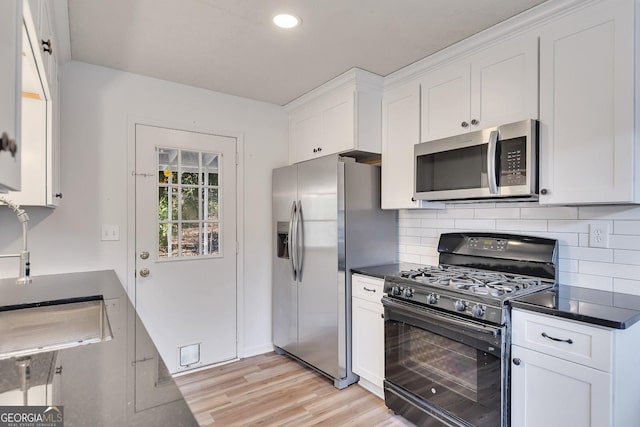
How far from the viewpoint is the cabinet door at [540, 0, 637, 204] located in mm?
1604

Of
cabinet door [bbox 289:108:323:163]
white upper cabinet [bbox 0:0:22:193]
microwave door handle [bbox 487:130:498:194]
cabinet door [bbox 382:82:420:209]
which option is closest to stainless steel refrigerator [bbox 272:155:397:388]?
cabinet door [bbox 382:82:420:209]

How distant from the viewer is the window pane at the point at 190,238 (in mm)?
2992

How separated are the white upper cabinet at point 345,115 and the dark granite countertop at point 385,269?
0.92m

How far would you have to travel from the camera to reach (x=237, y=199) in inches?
128

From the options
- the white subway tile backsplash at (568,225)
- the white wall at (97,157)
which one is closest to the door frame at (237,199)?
the white wall at (97,157)

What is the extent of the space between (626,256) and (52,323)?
2.84m

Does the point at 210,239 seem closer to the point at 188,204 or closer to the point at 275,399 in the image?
the point at 188,204

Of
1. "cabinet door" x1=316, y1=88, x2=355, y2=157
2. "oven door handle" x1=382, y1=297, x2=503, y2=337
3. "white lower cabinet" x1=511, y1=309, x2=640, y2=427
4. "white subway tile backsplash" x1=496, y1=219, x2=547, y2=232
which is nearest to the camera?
"white lower cabinet" x1=511, y1=309, x2=640, y2=427

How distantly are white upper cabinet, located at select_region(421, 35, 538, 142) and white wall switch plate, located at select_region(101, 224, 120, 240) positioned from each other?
7.79ft

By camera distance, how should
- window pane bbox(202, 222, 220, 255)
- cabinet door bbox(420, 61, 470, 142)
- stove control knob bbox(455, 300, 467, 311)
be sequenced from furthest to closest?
1. window pane bbox(202, 222, 220, 255)
2. cabinet door bbox(420, 61, 470, 142)
3. stove control knob bbox(455, 300, 467, 311)

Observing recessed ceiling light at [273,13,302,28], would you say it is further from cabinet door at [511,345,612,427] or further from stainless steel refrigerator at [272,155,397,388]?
cabinet door at [511,345,612,427]

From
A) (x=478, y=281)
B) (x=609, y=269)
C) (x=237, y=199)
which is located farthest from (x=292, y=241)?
(x=609, y=269)

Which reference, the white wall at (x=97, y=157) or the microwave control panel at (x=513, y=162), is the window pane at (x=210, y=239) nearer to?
the white wall at (x=97, y=157)

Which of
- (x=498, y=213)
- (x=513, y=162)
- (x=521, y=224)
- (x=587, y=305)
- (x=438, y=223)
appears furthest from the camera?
(x=438, y=223)
